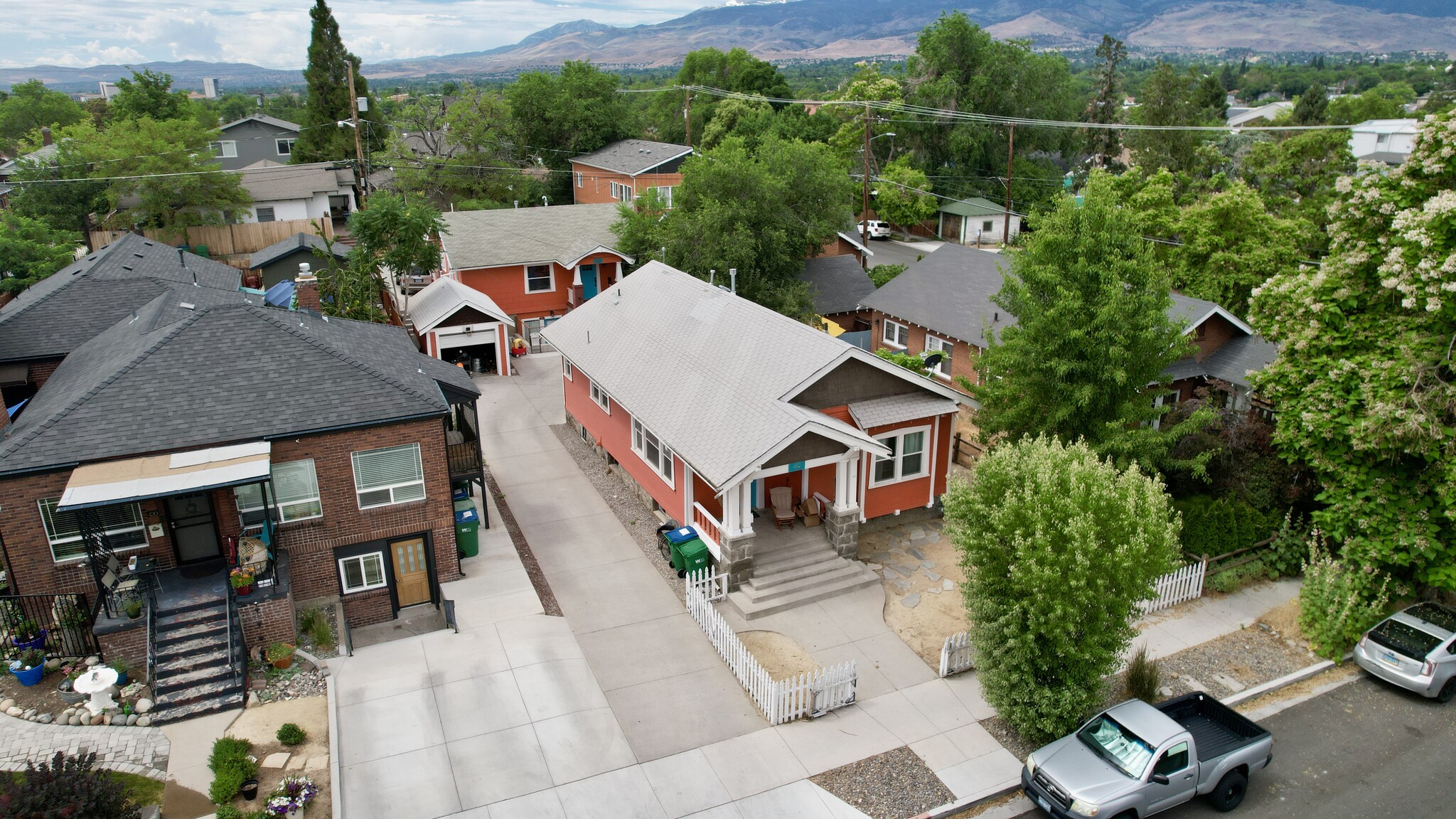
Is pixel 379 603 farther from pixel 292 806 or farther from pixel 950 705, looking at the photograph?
pixel 950 705

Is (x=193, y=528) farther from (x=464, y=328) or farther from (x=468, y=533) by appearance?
(x=464, y=328)

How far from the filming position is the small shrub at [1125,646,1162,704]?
16.3m

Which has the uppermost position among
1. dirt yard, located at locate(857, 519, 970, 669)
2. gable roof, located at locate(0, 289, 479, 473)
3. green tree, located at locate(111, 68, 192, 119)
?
green tree, located at locate(111, 68, 192, 119)

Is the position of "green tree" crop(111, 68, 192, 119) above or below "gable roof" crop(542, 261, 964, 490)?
above

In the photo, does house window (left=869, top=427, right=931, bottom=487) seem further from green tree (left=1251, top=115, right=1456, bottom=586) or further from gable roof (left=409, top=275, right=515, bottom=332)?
gable roof (left=409, top=275, right=515, bottom=332)

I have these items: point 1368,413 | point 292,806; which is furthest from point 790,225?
point 292,806

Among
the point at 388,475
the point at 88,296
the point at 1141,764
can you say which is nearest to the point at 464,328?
the point at 88,296

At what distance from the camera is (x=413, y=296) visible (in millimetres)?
39688

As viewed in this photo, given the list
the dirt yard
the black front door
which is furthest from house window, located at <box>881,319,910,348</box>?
the black front door

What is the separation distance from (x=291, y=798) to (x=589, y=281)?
1226 inches

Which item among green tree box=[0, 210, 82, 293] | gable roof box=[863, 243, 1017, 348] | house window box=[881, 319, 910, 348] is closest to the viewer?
gable roof box=[863, 243, 1017, 348]

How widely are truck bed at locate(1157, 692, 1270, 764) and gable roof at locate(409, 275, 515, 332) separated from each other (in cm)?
2739

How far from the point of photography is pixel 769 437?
1870 cm

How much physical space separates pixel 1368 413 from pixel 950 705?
1022 centimetres
